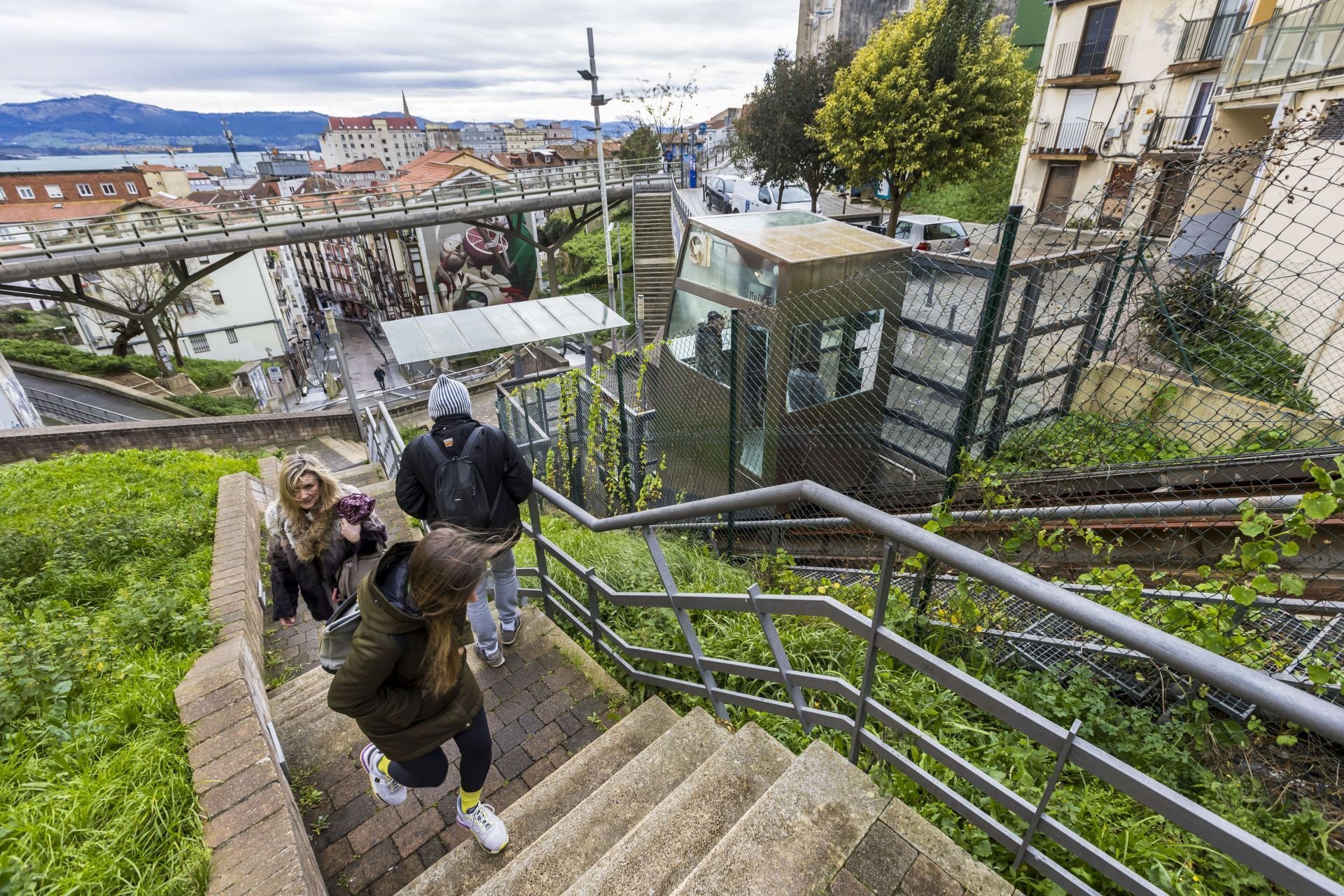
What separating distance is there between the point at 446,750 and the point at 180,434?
10.5 m

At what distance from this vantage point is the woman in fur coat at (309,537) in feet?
9.69

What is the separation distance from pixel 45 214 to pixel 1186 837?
5440 cm

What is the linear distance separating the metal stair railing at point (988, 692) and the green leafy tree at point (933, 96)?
45.0 ft

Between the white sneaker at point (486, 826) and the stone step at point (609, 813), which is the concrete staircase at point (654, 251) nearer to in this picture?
the stone step at point (609, 813)

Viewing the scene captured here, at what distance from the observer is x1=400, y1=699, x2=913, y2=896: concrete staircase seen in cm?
164

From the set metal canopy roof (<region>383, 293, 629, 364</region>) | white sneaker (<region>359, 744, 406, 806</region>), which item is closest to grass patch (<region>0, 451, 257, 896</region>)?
white sneaker (<region>359, 744, 406, 806</region>)

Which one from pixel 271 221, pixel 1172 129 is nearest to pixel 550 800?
pixel 271 221

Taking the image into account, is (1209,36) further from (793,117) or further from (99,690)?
(99,690)

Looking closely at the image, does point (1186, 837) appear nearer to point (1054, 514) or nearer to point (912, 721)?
point (912, 721)

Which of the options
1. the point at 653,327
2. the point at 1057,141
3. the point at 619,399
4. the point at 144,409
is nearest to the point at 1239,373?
the point at 619,399

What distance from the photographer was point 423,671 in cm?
196

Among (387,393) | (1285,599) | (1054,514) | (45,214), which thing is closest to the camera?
(1285,599)

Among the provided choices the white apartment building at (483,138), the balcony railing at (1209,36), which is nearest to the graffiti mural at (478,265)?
the balcony railing at (1209,36)

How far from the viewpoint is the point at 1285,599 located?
2281 mm
